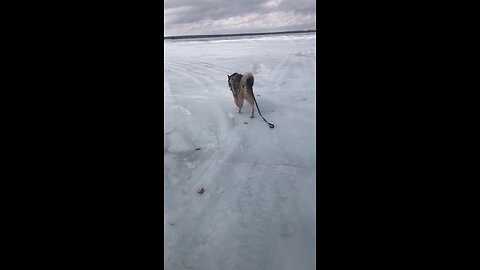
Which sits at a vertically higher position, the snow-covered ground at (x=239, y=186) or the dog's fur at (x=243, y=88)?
the dog's fur at (x=243, y=88)

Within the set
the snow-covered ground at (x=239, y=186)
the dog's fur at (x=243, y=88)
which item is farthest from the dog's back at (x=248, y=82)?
the snow-covered ground at (x=239, y=186)

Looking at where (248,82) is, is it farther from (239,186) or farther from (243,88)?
(239,186)

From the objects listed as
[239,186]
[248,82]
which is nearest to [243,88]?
[248,82]

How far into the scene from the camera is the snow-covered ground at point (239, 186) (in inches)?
80.5

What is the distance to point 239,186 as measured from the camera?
2.87 metres

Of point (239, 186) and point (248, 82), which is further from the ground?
point (248, 82)

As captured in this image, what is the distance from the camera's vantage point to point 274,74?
893 cm

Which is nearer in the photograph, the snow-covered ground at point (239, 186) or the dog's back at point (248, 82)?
the snow-covered ground at point (239, 186)

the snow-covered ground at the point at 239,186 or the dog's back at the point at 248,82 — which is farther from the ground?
the dog's back at the point at 248,82

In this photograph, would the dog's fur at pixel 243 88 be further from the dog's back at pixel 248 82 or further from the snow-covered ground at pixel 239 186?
the snow-covered ground at pixel 239 186

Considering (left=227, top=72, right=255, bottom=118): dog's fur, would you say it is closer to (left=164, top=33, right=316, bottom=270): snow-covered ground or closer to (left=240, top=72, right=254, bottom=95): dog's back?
(left=240, top=72, right=254, bottom=95): dog's back
